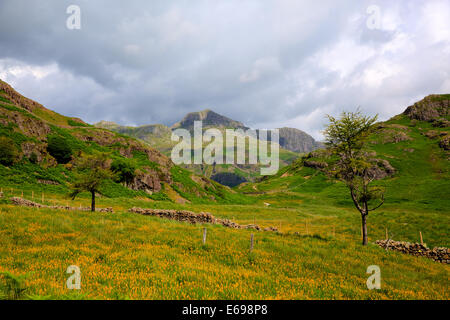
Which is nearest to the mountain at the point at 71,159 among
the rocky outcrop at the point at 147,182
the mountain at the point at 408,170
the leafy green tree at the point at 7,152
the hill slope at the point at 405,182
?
the rocky outcrop at the point at 147,182

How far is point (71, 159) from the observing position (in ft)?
169

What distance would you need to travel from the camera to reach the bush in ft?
162

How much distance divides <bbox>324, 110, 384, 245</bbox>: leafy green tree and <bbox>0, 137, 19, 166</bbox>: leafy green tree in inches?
2121

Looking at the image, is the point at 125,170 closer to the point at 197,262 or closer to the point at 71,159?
the point at 71,159

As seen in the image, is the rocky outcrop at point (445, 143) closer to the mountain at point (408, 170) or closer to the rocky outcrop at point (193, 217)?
the mountain at point (408, 170)

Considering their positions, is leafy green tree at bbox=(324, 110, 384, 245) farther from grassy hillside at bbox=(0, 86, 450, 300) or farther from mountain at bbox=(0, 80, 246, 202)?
mountain at bbox=(0, 80, 246, 202)

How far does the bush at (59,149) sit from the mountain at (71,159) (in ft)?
3.06

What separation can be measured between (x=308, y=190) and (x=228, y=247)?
133 meters

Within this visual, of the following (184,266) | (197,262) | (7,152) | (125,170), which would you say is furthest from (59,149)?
(184,266)

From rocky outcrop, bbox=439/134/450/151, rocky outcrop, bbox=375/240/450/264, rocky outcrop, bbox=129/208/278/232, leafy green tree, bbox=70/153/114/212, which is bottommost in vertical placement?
rocky outcrop, bbox=375/240/450/264

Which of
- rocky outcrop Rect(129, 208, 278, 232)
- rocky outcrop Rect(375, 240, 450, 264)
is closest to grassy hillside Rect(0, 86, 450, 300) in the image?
rocky outcrop Rect(375, 240, 450, 264)

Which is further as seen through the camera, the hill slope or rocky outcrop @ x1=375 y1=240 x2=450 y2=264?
the hill slope

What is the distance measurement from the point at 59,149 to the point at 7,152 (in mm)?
11359
